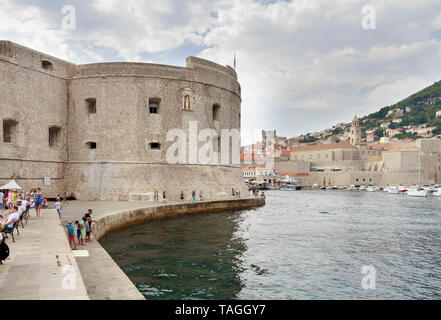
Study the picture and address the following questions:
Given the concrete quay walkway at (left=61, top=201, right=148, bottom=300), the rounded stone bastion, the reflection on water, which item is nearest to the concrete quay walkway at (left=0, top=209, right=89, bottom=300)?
the concrete quay walkway at (left=61, top=201, right=148, bottom=300)

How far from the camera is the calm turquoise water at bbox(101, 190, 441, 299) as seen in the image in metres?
8.71

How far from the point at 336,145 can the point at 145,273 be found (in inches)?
3421

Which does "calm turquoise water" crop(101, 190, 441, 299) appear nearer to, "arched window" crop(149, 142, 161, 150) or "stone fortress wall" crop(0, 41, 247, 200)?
"stone fortress wall" crop(0, 41, 247, 200)

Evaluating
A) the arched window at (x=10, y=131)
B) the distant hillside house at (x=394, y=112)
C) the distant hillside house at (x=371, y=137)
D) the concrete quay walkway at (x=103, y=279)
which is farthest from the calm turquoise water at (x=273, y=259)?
the distant hillside house at (x=394, y=112)

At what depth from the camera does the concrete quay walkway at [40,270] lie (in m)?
5.25

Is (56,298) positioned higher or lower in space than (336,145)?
lower

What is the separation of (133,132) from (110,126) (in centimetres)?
148

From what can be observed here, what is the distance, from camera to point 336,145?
9044cm

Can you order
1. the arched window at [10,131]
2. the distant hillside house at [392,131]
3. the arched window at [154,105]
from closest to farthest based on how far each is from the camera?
the arched window at [10,131] → the arched window at [154,105] → the distant hillside house at [392,131]

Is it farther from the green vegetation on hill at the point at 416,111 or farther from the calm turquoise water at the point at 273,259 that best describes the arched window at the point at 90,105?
the green vegetation on hill at the point at 416,111

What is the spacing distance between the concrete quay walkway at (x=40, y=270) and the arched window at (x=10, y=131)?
11560 millimetres
